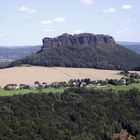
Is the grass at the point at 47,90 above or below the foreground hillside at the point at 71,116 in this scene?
above

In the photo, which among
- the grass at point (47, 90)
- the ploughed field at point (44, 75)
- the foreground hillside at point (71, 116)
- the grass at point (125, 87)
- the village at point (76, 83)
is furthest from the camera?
the ploughed field at point (44, 75)

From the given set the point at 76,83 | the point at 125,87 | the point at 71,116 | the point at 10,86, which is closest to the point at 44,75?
the point at 76,83

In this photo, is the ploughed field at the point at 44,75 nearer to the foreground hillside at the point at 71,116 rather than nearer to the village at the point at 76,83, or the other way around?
the village at the point at 76,83

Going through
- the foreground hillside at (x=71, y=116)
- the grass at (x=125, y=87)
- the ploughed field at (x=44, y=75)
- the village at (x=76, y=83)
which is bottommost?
the foreground hillside at (x=71, y=116)

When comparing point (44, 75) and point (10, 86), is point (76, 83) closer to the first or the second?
point (44, 75)

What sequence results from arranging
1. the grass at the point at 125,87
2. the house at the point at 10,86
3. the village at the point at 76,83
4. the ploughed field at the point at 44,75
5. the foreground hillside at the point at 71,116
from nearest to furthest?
the foreground hillside at the point at 71,116
the grass at the point at 125,87
the house at the point at 10,86
the village at the point at 76,83
the ploughed field at the point at 44,75

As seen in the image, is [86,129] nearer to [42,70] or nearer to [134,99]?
[134,99]

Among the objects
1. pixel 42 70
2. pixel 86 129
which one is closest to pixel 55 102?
pixel 86 129

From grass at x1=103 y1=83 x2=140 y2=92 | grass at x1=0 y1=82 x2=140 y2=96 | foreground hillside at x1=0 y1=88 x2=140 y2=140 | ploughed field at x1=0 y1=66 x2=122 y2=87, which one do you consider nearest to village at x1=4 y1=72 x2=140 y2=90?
grass at x1=0 y1=82 x2=140 y2=96

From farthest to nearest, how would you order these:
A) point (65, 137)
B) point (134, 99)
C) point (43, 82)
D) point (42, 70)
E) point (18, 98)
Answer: point (42, 70)
point (43, 82)
point (134, 99)
point (18, 98)
point (65, 137)

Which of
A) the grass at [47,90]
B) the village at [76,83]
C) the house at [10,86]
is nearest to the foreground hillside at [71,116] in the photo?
the grass at [47,90]
